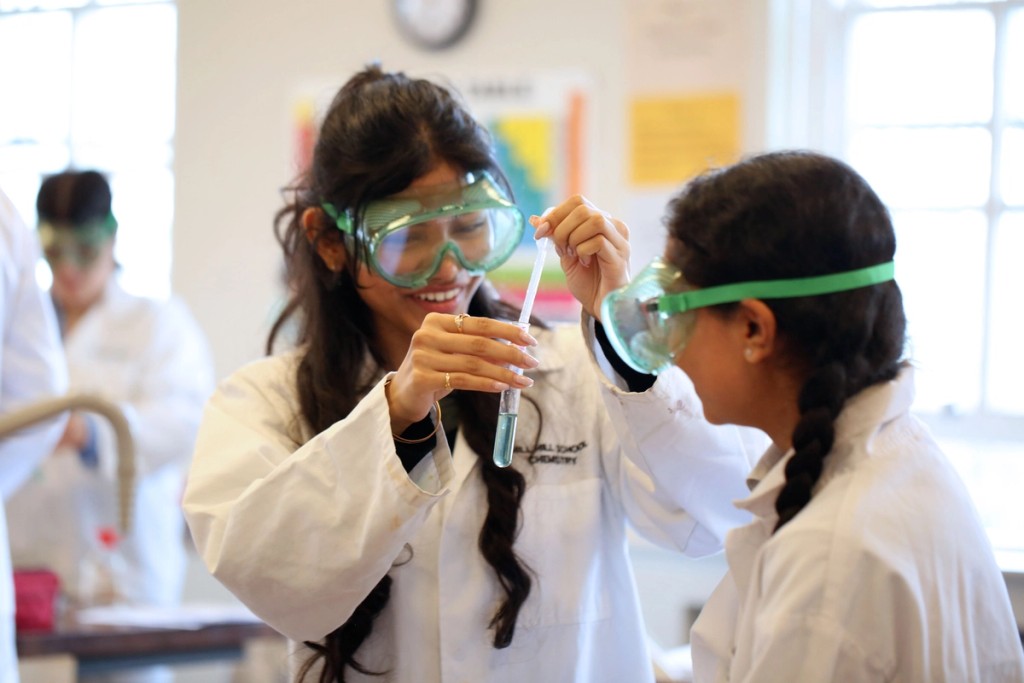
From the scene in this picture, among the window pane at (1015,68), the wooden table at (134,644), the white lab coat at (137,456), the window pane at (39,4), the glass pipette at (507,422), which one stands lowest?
the wooden table at (134,644)

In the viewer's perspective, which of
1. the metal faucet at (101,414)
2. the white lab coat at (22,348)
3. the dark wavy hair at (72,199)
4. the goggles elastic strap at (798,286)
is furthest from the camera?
the dark wavy hair at (72,199)

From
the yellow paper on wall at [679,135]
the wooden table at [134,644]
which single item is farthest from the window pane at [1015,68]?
the wooden table at [134,644]

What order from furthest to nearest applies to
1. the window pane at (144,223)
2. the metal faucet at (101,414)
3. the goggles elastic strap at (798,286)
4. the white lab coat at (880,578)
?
the window pane at (144,223)
the metal faucet at (101,414)
the goggles elastic strap at (798,286)
the white lab coat at (880,578)

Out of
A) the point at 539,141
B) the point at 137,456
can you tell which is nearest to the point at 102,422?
the point at 137,456

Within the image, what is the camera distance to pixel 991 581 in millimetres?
1061

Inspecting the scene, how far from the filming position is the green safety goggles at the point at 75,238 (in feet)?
9.69

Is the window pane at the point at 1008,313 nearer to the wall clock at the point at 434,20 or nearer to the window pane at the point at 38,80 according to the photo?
the wall clock at the point at 434,20

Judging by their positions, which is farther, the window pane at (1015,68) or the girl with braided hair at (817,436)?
the window pane at (1015,68)

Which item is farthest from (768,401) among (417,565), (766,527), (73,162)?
(73,162)

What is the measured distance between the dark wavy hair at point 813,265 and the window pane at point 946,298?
7.49 feet

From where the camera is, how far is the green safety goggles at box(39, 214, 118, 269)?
2953 millimetres

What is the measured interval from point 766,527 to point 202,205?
305 cm

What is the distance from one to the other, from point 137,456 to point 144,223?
152 cm

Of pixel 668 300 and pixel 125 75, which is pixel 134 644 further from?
pixel 125 75
